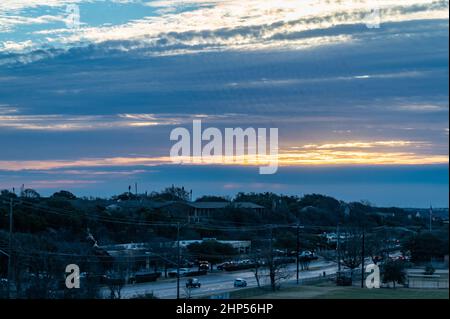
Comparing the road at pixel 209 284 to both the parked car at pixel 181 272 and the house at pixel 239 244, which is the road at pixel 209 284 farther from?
the house at pixel 239 244

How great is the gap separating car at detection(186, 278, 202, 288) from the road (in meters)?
0.09

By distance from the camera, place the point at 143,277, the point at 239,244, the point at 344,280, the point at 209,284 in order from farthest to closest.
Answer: the point at 239,244 → the point at 143,277 → the point at 209,284 → the point at 344,280

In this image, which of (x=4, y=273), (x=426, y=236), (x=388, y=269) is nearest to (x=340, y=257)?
(x=426, y=236)

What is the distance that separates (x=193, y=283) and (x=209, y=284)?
0.69 m

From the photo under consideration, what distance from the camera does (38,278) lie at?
1334 centimetres

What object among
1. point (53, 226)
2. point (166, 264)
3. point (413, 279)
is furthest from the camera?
point (53, 226)

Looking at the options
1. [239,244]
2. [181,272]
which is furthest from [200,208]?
[181,272]

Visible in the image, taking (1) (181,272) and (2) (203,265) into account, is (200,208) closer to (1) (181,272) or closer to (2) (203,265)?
(2) (203,265)

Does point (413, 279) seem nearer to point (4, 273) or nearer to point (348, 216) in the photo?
point (4, 273)

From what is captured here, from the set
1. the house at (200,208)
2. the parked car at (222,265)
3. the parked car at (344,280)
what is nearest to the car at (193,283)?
the parked car at (222,265)

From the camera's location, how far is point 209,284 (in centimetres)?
1428

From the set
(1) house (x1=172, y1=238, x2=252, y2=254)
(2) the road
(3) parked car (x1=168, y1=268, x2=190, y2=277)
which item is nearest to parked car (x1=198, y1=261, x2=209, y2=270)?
(2) the road

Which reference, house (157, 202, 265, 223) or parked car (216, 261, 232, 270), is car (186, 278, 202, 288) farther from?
house (157, 202, 265, 223)
